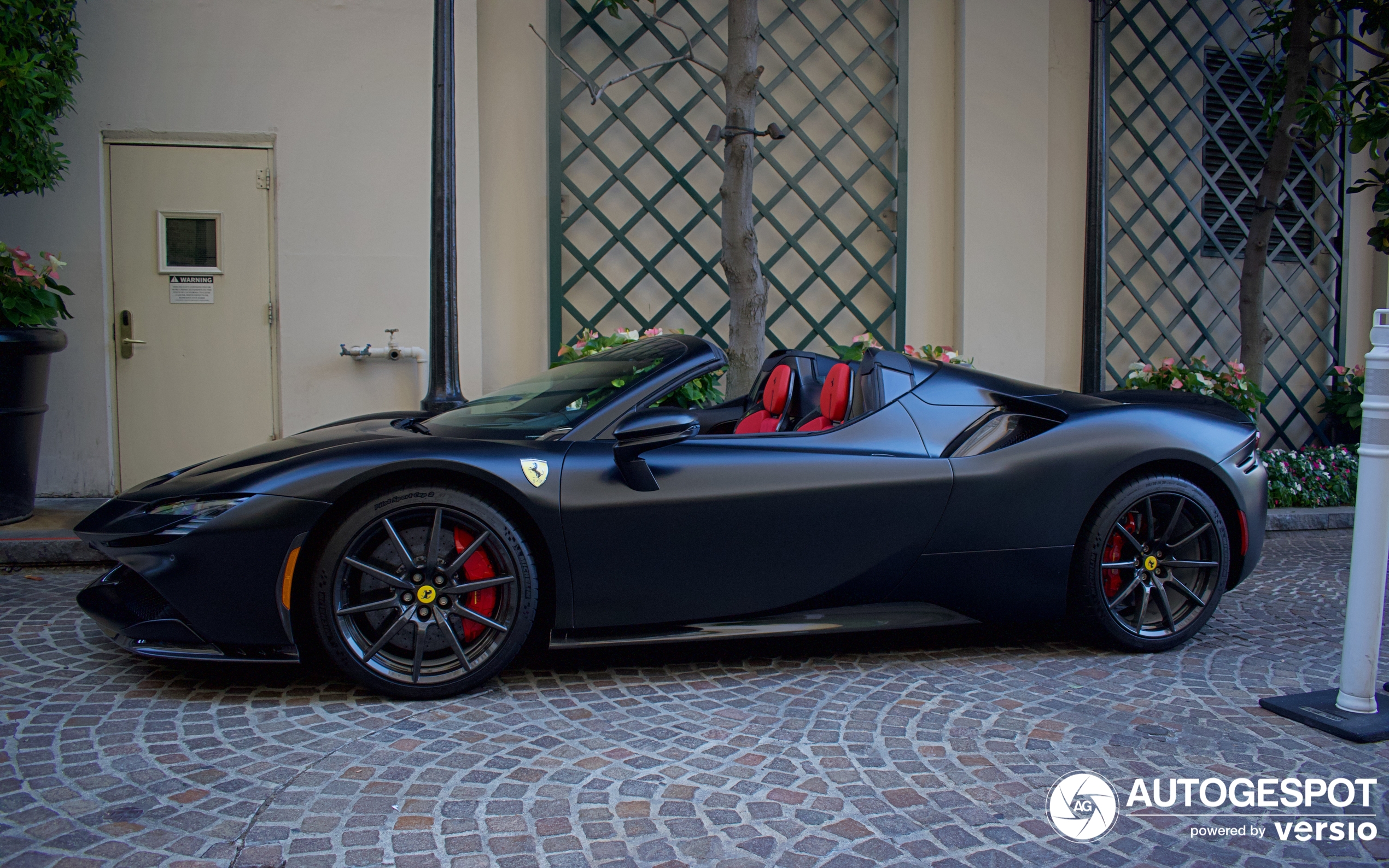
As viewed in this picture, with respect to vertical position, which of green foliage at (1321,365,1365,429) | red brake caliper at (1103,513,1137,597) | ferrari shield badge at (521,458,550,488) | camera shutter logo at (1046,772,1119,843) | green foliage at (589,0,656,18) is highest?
green foliage at (589,0,656,18)

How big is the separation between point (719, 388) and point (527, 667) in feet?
12.2

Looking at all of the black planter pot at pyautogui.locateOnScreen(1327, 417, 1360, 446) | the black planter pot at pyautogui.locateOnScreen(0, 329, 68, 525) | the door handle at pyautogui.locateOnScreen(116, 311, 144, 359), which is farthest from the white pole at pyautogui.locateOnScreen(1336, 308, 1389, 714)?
the black planter pot at pyautogui.locateOnScreen(1327, 417, 1360, 446)

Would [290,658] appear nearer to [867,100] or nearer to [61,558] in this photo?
[61,558]

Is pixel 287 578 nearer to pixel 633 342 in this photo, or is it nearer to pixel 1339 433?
Answer: pixel 633 342

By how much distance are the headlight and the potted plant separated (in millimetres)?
3110

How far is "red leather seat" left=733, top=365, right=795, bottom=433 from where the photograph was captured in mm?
3707

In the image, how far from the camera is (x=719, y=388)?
6.64m

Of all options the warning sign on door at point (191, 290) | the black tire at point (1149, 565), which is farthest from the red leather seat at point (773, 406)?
the warning sign on door at point (191, 290)

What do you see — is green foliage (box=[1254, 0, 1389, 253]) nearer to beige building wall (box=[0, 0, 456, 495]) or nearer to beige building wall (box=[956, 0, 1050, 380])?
beige building wall (box=[956, 0, 1050, 380])

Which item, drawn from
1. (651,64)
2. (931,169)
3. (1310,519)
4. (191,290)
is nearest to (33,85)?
(191,290)

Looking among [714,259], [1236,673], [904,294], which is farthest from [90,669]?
[904,294]

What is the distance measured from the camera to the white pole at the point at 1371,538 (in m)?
2.68

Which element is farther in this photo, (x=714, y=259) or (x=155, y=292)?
(x=714, y=259)

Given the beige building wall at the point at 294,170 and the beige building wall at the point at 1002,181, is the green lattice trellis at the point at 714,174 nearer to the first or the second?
the beige building wall at the point at 1002,181
